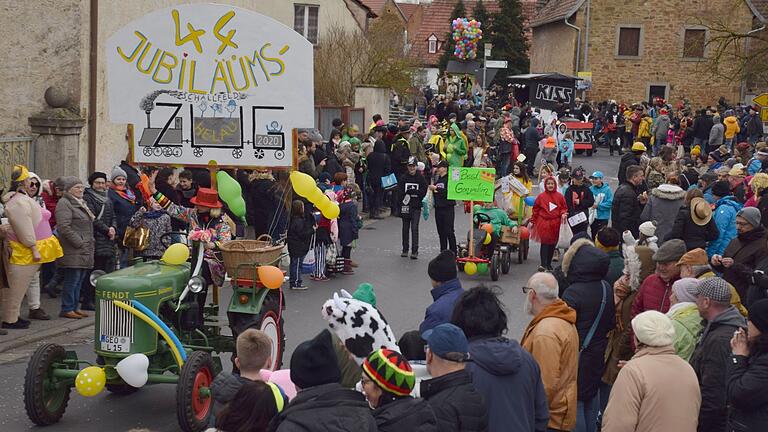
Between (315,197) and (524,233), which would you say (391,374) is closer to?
(315,197)

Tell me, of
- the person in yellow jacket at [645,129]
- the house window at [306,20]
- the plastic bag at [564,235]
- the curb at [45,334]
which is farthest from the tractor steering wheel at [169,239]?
the person in yellow jacket at [645,129]

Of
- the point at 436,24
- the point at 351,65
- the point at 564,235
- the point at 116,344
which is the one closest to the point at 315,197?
the point at 116,344

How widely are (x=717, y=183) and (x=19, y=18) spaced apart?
11.1 m

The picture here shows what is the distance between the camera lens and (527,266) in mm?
18219

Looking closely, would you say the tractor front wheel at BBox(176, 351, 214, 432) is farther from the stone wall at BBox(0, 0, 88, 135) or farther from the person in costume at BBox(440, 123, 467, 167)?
the person in costume at BBox(440, 123, 467, 167)

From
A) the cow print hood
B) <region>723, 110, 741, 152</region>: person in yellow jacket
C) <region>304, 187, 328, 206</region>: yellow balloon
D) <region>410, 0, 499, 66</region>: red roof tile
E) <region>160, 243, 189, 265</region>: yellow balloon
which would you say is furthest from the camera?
<region>410, 0, 499, 66</region>: red roof tile

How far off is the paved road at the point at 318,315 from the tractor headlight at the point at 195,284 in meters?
1.18

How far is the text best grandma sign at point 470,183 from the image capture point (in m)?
17.0

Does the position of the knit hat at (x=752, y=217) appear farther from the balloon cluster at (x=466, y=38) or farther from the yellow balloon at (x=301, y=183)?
the balloon cluster at (x=466, y=38)

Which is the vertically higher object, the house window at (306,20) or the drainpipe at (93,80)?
the house window at (306,20)

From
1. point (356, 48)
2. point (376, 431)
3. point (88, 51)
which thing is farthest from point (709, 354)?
point (356, 48)

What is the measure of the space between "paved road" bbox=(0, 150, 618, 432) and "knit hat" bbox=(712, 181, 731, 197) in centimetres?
316

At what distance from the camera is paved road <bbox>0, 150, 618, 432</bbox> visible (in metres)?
9.53

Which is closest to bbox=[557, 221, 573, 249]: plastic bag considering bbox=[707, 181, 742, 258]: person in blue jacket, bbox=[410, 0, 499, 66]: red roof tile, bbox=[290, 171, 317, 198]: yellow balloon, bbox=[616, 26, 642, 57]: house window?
bbox=[707, 181, 742, 258]: person in blue jacket
